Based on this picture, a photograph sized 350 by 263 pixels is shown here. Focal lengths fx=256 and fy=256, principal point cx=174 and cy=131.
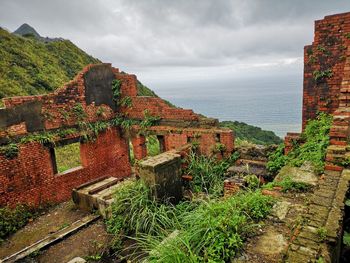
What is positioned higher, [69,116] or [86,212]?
[69,116]

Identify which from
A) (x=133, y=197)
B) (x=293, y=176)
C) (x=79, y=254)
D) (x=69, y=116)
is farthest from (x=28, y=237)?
(x=293, y=176)

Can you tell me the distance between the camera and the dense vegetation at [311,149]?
16.0 feet

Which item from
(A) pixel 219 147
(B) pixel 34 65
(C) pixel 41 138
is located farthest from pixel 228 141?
(B) pixel 34 65

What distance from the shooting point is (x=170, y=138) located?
32.3 feet

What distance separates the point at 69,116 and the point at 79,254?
5.14m

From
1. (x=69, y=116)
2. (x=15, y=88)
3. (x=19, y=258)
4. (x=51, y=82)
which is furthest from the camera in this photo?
(x=51, y=82)

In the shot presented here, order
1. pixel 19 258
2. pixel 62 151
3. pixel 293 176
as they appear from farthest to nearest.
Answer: pixel 62 151, pixel 19 258, pixel 293 176

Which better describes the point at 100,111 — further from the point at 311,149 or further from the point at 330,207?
the point at 330,207

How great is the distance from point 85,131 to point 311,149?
762cm

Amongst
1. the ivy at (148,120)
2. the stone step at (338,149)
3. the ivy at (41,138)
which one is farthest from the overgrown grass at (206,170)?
the ivy at (41,138)

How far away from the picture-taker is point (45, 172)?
856cm

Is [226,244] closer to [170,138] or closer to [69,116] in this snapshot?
[170,138]

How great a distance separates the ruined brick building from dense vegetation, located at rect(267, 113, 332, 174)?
6.17 feet

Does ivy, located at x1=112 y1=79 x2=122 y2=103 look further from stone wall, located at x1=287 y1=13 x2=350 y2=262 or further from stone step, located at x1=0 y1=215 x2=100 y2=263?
stone wall, located at x1=287 y1=13 x2=350 y2=262
